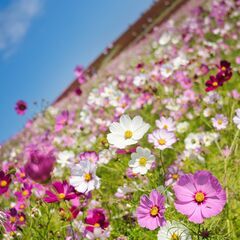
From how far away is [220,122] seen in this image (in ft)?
10.9

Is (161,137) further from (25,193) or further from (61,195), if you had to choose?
(25,193)

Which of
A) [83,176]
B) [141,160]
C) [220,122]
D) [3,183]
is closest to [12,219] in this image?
[3,183]

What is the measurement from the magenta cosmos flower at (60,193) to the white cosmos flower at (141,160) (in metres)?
0.34

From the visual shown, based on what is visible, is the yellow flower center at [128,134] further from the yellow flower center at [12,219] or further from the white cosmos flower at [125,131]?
the yellow flower center at [12,219]

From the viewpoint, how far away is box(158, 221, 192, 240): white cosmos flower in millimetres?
1900

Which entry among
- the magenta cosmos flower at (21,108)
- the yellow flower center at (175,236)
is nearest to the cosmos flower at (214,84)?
the yellow flower center at (175,236)

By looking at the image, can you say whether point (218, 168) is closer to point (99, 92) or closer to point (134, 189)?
point (134, 189)

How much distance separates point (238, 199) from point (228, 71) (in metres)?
1.15

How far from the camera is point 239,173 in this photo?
269 centimetres

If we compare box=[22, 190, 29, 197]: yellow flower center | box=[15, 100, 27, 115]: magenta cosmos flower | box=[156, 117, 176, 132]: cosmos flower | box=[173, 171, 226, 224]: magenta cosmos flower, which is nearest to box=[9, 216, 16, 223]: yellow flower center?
box=[22, 190, 29, 197]: yellow flower center

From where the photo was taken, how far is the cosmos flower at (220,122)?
325 centimetres

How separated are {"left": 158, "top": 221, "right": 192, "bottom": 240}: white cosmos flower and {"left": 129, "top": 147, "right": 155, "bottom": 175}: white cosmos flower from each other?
41 centimetres

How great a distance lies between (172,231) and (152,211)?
12 cm

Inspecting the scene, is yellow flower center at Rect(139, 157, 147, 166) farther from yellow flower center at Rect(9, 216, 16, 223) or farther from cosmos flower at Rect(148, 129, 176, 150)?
yellow flower center at Rect(9, 216, 16, 223)
